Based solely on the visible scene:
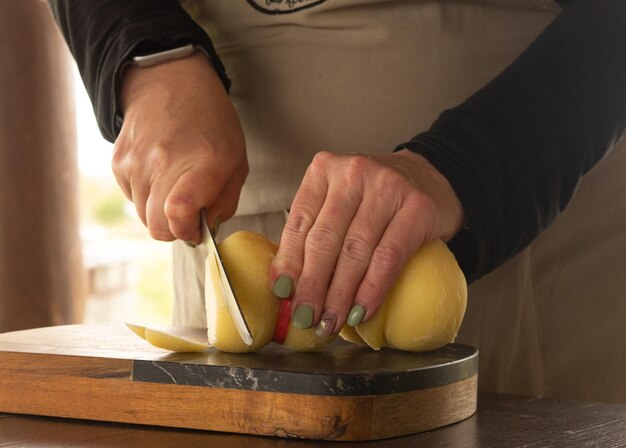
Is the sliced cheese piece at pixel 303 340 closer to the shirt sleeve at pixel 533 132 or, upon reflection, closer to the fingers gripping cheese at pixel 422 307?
the fingers gripping cheese at pixel 422 307

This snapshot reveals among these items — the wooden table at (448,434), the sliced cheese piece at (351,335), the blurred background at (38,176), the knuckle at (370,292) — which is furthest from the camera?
the blurred background at (38,176)

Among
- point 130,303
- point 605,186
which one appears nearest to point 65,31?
point 605,186

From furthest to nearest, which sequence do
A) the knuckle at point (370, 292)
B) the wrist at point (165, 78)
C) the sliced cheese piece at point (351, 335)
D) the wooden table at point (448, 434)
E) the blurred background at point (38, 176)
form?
the blurred background at point (38, 176) → the wrist at point (165, 78) → the sliced cheese piece at point (351, 335) → the knuckle at point (370, 292) → the wooden table at point (448, 434)

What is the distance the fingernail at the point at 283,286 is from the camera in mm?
1029

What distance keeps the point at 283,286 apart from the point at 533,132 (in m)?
0.39

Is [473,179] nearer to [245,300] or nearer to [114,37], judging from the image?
[245,300]

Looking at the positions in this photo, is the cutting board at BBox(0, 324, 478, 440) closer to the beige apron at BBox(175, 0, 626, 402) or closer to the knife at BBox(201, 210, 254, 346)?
the knife at BBox(201, 210, 254, 346)

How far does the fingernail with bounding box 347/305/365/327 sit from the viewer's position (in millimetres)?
1029

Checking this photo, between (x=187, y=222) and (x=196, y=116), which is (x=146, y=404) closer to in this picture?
(x=187, y=222)

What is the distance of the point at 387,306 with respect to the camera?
1.07 metres

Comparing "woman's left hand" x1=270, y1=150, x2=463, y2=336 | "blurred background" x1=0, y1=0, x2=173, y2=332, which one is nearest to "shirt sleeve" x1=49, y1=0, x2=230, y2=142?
"woman's left hand" x1=270, y1=150, x2=463, y2=336

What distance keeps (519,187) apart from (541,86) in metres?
0.14

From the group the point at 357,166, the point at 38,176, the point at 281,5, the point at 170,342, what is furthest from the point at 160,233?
the point at 38,176

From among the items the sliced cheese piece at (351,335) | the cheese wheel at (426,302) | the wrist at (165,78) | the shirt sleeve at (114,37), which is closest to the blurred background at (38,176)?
the shirt sleeve at (114,37)
